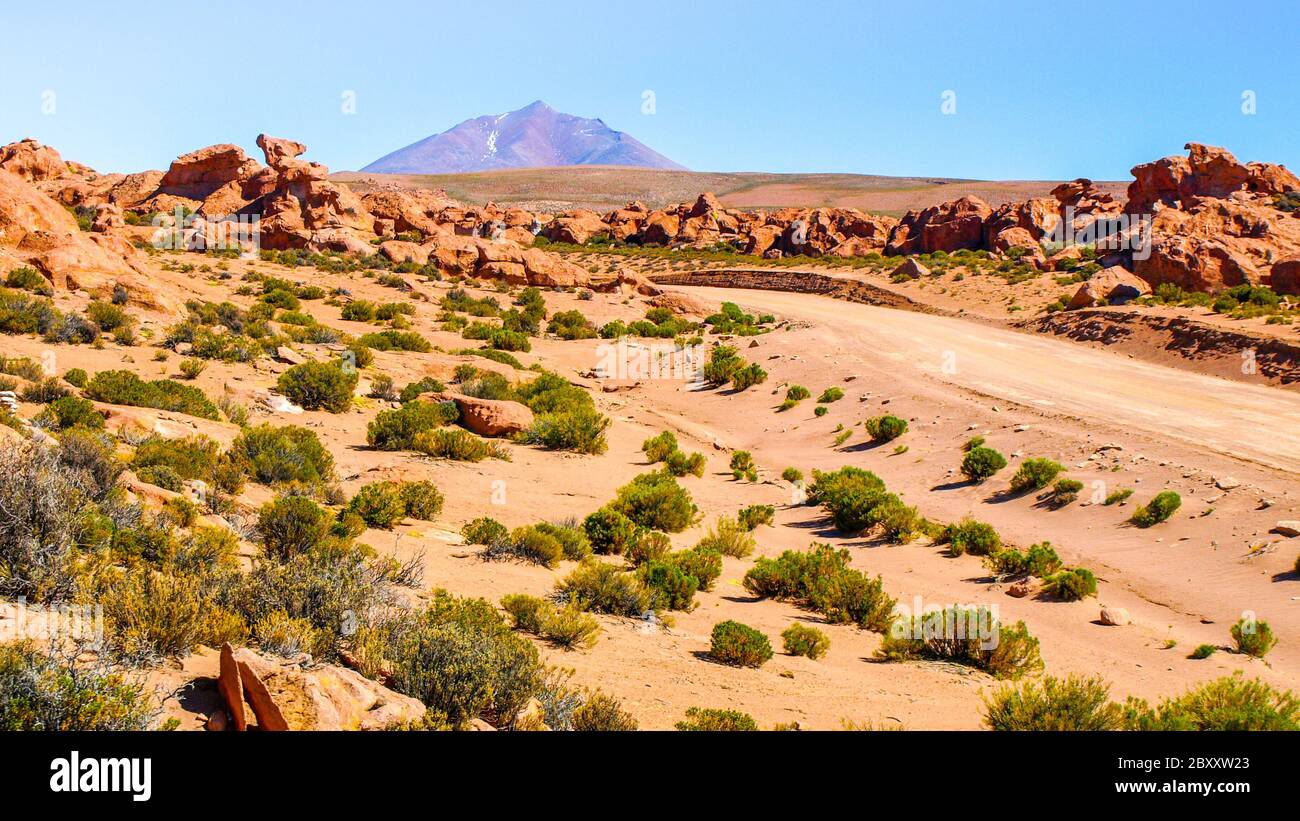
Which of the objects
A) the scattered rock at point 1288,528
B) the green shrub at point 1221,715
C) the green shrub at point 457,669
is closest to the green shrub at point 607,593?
the green shrub at point 457,669

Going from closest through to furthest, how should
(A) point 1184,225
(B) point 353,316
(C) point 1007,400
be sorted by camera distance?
(C) point 1007,400
(B) point 353,316
(A) point 1184,225

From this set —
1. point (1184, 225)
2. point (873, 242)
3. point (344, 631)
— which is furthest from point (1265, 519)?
point (873, 242)

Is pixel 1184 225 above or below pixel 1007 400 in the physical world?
above

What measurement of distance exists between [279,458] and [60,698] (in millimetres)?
7460

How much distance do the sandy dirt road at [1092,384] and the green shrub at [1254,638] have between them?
5.73m

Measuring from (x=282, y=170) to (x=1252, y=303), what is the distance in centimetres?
4127

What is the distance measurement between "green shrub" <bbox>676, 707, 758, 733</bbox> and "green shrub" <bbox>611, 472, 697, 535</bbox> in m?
5.94

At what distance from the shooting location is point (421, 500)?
34.9 feet

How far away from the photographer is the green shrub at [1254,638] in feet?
26.0

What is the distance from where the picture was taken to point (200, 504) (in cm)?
838

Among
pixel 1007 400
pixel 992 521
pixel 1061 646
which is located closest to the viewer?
pixel 1061 646

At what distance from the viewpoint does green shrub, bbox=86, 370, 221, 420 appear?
41.0 ft

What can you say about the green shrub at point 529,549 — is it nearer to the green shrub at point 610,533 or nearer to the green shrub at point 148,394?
the green shrub at point 610,533

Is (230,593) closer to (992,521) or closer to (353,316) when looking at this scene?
(992,521)
